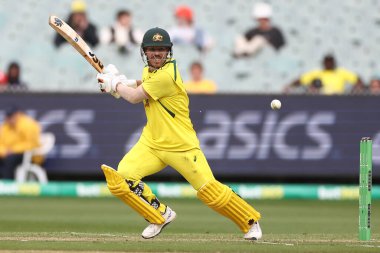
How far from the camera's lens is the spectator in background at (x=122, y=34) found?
52.1 ft

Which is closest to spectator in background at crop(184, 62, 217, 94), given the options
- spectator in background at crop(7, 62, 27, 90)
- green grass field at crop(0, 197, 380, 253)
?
green grass field at crop(0, 197, 380, 253)

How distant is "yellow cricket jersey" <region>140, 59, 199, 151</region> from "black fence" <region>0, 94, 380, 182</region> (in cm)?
585

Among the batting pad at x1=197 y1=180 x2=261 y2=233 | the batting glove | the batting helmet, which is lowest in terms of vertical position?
the batting pad at x1=197 y1=180 x2=261 y2=233

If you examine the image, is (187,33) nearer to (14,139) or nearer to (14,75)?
(14,75)

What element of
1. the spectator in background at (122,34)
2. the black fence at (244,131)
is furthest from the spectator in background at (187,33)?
the black fence at (244,131)

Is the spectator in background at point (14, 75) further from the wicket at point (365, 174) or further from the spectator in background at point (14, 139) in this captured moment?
the wicket at point (365, 174)

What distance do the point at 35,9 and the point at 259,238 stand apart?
31.3ft

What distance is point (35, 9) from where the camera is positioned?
17.2 m

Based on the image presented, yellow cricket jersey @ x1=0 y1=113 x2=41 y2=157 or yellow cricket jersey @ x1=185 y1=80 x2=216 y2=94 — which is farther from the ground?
yellow cricket jersey @ x1=185 y1=80 x2=216 y2=94

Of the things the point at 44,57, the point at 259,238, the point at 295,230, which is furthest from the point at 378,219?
the point at 44,57

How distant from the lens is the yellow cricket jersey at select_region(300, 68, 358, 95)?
49.1 feet

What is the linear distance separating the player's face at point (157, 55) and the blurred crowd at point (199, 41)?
656 centimetres

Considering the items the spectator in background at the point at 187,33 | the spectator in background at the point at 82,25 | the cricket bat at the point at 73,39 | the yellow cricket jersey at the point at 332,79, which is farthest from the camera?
the spectator in background at the point at 187,33

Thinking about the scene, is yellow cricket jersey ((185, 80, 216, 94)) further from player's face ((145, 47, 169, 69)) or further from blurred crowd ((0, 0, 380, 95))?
player's face ((145, 47, 169, 69))
